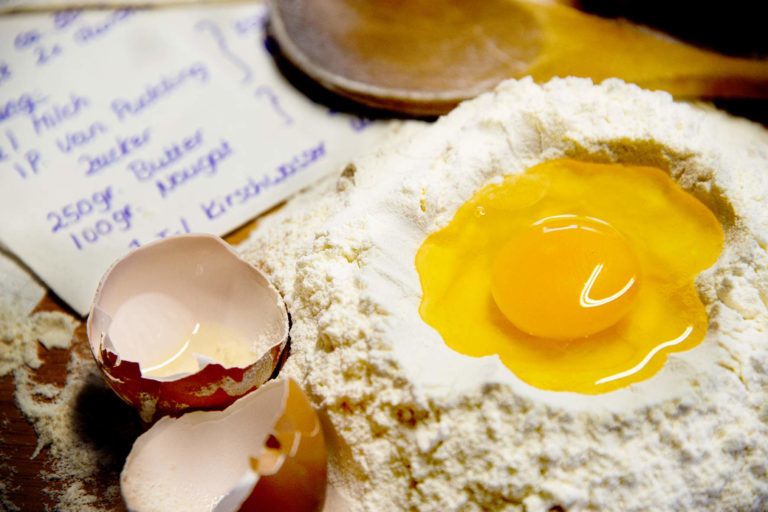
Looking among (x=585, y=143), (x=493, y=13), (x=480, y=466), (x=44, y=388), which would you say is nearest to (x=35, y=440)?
(x=44, y=388)

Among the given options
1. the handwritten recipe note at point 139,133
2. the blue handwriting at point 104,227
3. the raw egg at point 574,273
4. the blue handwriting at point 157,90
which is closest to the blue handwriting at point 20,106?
the handwritten recipe note at point 139,133

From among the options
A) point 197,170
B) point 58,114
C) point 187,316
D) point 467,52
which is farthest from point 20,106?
point 467,52

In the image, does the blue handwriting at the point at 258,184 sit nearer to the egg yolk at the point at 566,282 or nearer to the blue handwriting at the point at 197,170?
the blue handwriting at the point at 197,170

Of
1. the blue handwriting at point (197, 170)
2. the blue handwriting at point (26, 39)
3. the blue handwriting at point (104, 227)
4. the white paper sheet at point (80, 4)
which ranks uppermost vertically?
the white paper sheet at point (80, 4)

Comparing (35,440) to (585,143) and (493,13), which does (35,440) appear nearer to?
(585,143)

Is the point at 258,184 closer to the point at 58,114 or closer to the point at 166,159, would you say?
the point at 166,159

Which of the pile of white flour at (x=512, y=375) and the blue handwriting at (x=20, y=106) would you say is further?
the blue handwriting at (x=20, y=106)
